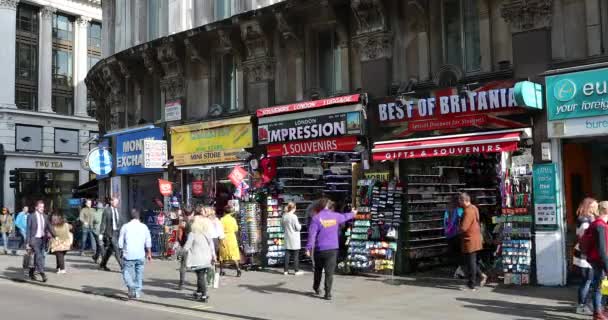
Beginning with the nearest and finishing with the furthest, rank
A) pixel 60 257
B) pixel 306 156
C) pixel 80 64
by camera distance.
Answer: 1. pixel 60 257
2. pixel 306 156
3. pixel 80 64

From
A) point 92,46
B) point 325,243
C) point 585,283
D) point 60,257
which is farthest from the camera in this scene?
point 92,46

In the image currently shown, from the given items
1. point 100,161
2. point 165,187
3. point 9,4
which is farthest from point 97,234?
point 9,4

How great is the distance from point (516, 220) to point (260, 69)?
27.2 ft

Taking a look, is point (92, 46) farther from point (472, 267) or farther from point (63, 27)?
point (472, 267)

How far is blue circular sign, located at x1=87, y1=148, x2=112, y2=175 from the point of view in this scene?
22047 millimetres

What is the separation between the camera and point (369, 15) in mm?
14977

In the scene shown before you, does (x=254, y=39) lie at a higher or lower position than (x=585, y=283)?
higher

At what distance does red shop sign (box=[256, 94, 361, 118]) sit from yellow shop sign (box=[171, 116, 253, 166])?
0.78 metres

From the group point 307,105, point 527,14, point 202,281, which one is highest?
point 527,14

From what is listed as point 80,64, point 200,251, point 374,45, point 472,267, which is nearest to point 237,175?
point 374,45

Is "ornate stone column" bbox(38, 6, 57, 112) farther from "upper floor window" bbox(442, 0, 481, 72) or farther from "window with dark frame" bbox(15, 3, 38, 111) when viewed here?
"upper floor window" bbox(442, 0, 481, 72)

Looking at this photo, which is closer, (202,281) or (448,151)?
(202,281)

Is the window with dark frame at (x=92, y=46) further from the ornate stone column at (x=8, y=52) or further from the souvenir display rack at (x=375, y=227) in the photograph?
A: the souvenir display rack at (x=375, y=227)

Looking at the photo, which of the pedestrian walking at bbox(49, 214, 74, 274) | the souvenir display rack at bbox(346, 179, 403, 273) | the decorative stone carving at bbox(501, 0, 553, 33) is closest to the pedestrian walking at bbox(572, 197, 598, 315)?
the decorative stone carving at bbox(501, 0, 553, 33)
